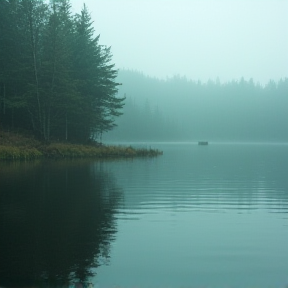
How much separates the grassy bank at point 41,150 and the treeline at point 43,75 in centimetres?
249

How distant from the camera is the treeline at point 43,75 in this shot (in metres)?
43.2

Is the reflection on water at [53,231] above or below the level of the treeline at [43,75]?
below

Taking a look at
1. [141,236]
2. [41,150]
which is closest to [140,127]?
[41,150]

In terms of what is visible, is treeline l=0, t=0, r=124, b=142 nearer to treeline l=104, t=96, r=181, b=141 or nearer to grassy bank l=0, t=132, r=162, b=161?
grassy bank l=0, t=132, r=162, b=161

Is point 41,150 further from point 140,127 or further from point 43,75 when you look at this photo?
point 140,127

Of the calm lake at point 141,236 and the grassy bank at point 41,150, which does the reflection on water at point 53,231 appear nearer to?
the calm lake at point 141,236

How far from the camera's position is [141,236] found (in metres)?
10.6

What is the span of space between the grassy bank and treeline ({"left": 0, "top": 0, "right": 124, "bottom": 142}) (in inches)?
97.8

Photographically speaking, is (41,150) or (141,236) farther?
(41,150)

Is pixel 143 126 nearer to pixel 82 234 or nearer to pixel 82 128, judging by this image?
pixel 82 128

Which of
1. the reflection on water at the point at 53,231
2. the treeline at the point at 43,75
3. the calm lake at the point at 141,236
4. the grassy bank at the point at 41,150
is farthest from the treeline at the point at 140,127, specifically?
the calm lake at the point at 141,236

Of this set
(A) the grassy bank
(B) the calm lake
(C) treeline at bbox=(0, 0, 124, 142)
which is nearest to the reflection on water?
(B) the calm lake

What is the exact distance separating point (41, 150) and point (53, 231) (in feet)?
102

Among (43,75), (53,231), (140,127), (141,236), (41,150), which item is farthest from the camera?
(140,127)
